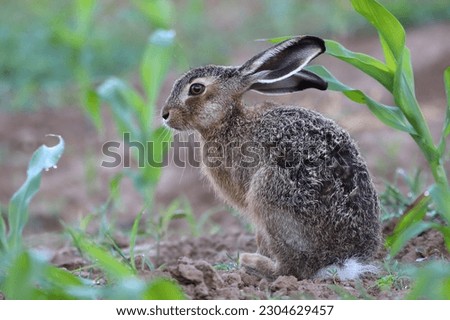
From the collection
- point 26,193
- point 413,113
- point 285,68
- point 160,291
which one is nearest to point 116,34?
point 285,68

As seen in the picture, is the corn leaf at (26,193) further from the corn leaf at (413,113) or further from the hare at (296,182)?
the corn leaf at (413,113)

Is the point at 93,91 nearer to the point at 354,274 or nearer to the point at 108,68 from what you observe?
the point at 354,274

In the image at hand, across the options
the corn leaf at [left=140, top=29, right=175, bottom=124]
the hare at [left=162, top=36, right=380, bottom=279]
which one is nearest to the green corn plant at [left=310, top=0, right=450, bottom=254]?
the hare at [left=162, top=36, right=380, bottom=279]

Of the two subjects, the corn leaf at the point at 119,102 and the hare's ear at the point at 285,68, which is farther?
the corn leaf at the point at 119,102

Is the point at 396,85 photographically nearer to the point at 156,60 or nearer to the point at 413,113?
the point at 413,113

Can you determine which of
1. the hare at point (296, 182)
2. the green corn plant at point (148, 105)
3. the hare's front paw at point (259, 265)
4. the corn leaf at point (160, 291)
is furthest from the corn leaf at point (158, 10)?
the corn leaf at point (160, 291)

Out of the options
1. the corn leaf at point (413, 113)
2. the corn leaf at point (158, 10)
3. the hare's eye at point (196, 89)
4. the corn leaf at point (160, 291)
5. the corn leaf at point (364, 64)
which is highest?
the corn leaf at point (158, 10)
